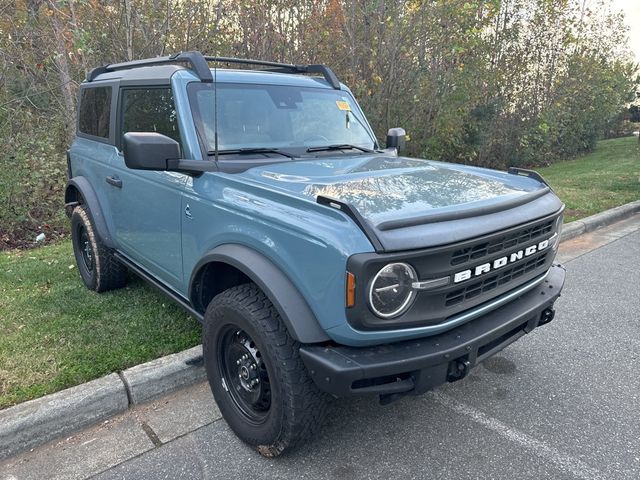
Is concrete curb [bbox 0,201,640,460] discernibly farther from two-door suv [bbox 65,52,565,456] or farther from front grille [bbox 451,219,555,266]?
front grille [bbox 451,219,555,266]

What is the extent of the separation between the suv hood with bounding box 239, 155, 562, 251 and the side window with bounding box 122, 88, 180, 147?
2.46ft

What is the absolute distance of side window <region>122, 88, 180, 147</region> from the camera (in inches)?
125

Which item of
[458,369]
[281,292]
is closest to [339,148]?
[281,292]

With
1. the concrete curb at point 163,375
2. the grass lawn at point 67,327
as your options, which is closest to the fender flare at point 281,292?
the concrete curb at point 163,375

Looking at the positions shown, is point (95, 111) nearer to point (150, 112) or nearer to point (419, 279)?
point (150, 112)

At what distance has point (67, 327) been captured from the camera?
145 inches

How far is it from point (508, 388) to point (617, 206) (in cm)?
641

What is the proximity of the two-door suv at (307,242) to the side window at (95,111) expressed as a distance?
27 centimetres

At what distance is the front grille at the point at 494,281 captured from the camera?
2248mm

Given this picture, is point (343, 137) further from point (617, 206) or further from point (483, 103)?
point (483, 103)

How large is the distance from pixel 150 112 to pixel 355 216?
2.09 meters

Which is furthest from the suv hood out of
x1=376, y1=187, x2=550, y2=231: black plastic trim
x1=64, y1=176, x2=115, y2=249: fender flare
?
x1=64, y1=176, x2=115, y2=249: fender flare

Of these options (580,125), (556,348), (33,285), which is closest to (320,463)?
(556,348)

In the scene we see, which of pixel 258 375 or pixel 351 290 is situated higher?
pixel 351 290
